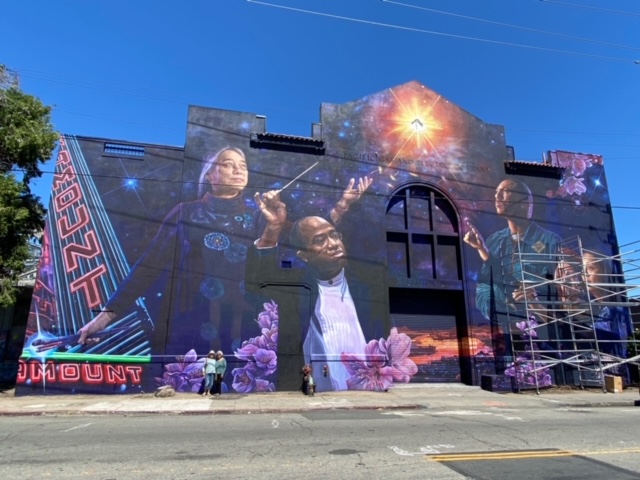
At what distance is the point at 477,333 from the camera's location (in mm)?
19812

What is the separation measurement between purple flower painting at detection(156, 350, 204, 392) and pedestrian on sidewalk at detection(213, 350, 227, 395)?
73 centimetres

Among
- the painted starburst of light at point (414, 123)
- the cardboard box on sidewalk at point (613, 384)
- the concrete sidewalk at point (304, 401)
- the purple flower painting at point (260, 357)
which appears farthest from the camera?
the painted starburst of light at point (414, 123)

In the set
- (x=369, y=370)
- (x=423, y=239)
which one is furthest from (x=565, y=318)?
(x=369, y=370)

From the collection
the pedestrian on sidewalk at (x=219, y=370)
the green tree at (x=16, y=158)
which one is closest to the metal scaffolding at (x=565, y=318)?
the pedestrian on sidewalk at (x=219, y=370)

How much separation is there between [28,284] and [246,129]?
11.2m

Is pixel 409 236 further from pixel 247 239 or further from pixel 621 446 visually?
pixel 621 446

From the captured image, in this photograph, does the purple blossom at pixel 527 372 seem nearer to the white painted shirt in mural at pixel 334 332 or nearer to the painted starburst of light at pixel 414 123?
the white painted shirt in mural at pixel 334 332

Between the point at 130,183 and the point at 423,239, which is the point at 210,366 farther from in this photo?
the point at 423,239

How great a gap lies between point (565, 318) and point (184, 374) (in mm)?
16071

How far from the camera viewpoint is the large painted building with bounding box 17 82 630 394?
671 inches

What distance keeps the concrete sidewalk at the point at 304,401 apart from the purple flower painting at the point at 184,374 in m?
0.47

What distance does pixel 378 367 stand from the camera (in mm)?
18422

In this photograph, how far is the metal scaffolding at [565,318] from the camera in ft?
64.8

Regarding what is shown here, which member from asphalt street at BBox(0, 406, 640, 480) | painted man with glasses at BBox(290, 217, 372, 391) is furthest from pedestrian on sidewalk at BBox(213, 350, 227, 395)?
asphalt street at BBox(0, 406, 640, 480)
